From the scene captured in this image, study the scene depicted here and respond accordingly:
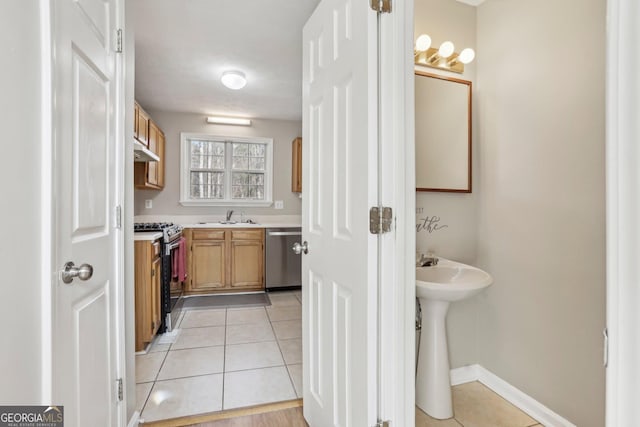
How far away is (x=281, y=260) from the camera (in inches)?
164

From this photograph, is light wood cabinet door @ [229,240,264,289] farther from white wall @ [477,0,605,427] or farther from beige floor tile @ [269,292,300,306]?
white wall @ [477,0,605,427]

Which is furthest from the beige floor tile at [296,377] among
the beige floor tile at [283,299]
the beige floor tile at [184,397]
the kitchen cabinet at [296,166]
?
the kitchen cabinet at [296,166]

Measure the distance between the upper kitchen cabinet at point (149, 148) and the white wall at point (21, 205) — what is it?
235 centimetres

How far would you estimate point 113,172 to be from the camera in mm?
1281

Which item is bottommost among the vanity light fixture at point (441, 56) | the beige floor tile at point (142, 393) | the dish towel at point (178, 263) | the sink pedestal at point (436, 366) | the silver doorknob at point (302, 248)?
the beige floor tile at point (142, 393)

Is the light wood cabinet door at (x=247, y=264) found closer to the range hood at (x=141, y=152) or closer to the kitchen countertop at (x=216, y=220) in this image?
the kitchen countertop at (x=216, y=220)

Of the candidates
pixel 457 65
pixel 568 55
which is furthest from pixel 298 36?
pixel 568 55

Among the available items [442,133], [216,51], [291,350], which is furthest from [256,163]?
[442,133]

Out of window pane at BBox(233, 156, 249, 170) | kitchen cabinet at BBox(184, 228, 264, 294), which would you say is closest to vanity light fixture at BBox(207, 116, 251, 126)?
window pane at BBox(233, 156, 249, 170)

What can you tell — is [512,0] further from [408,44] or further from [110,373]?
[110,373]

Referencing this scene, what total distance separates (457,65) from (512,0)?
434 millimetres

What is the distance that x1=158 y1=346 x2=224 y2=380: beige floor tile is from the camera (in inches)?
81.8

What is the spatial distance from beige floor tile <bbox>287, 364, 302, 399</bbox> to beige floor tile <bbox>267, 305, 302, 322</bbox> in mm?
993

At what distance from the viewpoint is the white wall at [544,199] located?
55.6 inches
